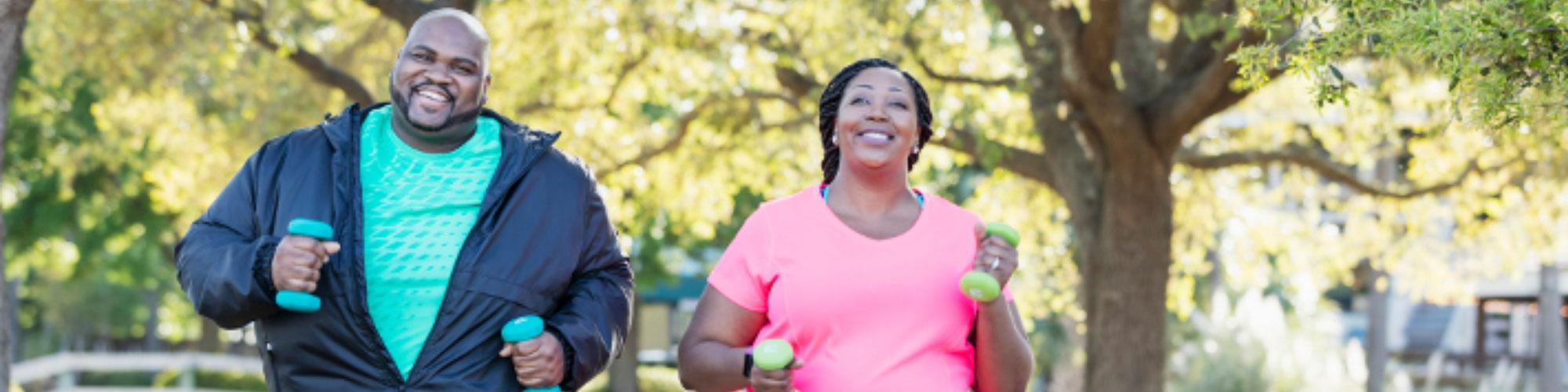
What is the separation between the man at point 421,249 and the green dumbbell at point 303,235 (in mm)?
105

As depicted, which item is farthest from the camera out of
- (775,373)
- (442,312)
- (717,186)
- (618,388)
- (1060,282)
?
(618,388)

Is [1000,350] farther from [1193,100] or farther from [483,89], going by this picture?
[1193,100]

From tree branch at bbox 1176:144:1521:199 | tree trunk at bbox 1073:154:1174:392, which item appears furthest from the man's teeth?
tree branch at bbox 1176:144:1521:199

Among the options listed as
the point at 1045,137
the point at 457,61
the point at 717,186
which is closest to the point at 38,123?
the point at 717,186

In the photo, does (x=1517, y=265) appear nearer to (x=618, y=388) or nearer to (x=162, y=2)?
(x=162, y=2)

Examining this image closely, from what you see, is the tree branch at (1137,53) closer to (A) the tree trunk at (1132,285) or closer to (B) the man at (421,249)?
(A) the tree trunk at (1132,285)

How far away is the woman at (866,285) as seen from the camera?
155 inches

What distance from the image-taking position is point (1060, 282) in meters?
17.4

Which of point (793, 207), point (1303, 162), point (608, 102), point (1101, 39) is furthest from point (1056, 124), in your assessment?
point (793, 207)

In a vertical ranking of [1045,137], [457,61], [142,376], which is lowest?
[142,376]

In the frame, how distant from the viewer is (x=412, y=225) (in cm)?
407

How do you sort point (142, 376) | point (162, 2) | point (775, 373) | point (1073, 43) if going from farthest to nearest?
1. point (142, 376)
2. point (162, 2)
3. point (1073, 43)
4. point (775, 373)

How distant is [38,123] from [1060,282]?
42.6 feet

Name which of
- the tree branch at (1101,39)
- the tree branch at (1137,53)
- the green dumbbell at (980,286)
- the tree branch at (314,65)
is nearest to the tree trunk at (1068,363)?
the tree branch at (1137,53)
